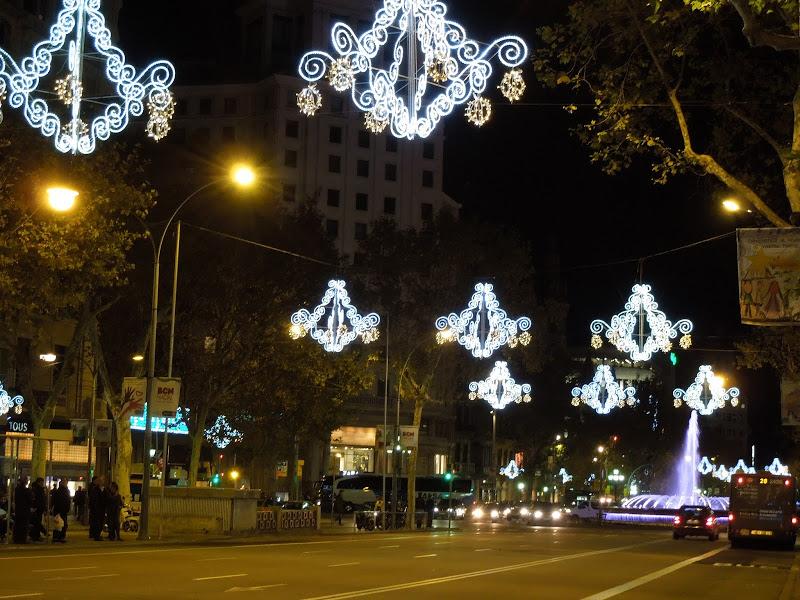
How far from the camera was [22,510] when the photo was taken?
95.8 feet

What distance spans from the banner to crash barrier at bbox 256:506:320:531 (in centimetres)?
2587

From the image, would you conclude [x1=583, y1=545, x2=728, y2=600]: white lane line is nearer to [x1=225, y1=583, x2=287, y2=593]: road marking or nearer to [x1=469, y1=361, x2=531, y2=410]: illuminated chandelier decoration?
[x1=225, y1=583, x2=287, y2=593]: road marking

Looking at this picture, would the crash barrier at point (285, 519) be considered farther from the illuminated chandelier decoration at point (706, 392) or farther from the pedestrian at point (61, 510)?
the illuminated chandelier decoration at point (706, 392)

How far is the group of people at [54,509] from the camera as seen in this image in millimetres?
29297

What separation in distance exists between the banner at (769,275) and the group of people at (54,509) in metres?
18.7

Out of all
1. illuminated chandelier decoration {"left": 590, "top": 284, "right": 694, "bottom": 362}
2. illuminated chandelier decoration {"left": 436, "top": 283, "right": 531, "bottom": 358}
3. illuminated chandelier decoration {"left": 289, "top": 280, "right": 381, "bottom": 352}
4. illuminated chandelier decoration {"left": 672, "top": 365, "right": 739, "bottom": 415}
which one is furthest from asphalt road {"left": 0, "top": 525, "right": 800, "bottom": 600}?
illuminated chandelier decoration {"left": 436, "top": 283, "right": 531, "bottom": 358}

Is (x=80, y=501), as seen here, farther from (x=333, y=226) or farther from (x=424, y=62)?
(x=333, y=226)

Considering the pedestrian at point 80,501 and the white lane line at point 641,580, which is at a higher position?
the pedestrian at point 80,501

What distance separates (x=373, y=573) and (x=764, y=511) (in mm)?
28705

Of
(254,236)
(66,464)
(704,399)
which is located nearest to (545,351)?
(704,399)

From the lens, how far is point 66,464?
56000 mm

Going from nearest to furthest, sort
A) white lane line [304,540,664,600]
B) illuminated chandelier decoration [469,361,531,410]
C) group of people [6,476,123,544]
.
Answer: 1. white lane line [304,540,664,600]
2. group of people [6,476,123,544]
3. illuminated chandelier decoration [469,361,531,410]

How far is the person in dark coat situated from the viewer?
95.5ft

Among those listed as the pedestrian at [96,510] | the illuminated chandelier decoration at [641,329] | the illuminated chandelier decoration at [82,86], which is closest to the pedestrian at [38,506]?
the pedestrian at [96,510]
